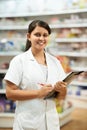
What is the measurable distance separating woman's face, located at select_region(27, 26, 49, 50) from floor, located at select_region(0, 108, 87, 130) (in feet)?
7.36

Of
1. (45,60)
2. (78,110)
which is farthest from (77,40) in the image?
(45,60)

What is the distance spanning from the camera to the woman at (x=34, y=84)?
5.47ft

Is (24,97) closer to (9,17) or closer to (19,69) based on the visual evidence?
(19,69)

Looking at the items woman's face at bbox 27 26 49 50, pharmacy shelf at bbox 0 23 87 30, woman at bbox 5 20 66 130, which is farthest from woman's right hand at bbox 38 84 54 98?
pharmacy shelf at bbox 0 23 87 30

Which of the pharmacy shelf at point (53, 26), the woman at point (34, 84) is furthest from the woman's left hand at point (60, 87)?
the pharmacy shelf at point (53, 26)

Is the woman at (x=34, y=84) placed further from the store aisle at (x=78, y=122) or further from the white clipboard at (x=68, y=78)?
the store aisle at (x=78, y=122)

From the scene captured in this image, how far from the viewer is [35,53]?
1.80 meters

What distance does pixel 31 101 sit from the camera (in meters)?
1.74

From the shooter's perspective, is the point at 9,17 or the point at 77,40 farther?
the point at 9,17

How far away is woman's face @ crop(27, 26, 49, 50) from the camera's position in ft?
5.64

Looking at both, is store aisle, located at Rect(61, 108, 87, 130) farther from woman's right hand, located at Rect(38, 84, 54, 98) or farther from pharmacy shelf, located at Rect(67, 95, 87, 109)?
woman's right hand, located at Rect(38, 84, 54, 98)

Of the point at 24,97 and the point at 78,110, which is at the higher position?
the point at 24,97

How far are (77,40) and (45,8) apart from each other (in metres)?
0.91

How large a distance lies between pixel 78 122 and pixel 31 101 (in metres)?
2.45
